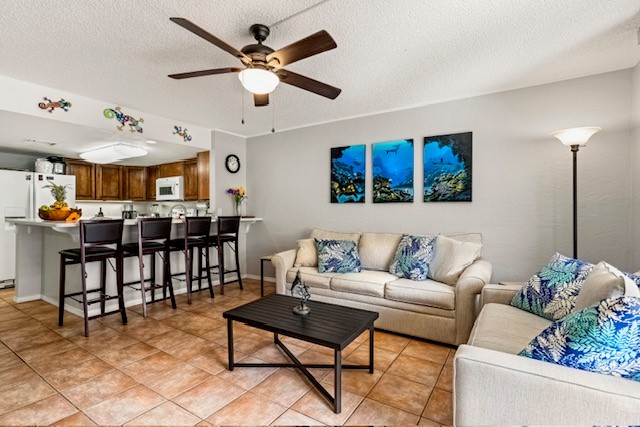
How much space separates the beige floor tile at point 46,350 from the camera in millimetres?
2383

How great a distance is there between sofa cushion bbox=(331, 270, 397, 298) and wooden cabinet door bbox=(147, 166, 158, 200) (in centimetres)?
489

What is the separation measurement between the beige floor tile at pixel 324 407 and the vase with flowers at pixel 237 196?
11.5 ft

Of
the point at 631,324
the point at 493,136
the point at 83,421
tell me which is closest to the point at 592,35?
the point at 493,136

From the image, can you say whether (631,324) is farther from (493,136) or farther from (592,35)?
(493,136)

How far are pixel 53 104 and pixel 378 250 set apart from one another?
3.69 meters

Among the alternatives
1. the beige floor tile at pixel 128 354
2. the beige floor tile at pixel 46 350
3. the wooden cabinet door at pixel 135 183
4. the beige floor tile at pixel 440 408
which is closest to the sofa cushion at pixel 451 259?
the beige floor tile at pixel 440 408

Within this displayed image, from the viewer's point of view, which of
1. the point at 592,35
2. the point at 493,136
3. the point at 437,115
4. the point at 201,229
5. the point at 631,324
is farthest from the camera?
the point at 201,229

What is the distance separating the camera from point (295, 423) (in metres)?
1.67

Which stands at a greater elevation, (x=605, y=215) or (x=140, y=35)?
(x=140, y=35)

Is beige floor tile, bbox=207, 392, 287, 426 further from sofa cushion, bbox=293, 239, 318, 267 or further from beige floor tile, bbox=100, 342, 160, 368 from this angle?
sofa cushion, bbox=293, 239, 318, 267

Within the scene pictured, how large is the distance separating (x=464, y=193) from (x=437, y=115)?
36.5 inches

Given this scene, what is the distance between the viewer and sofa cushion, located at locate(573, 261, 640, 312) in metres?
1.27

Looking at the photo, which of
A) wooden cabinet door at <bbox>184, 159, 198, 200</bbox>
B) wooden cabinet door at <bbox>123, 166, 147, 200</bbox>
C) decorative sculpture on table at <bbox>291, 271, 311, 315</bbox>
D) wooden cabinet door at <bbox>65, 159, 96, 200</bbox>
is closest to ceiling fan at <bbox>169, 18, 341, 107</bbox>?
decorative sculpture on table at <bbox>291, 271, 311, 315</bbox>

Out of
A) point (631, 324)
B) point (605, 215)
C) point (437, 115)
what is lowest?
point (631, 324)
